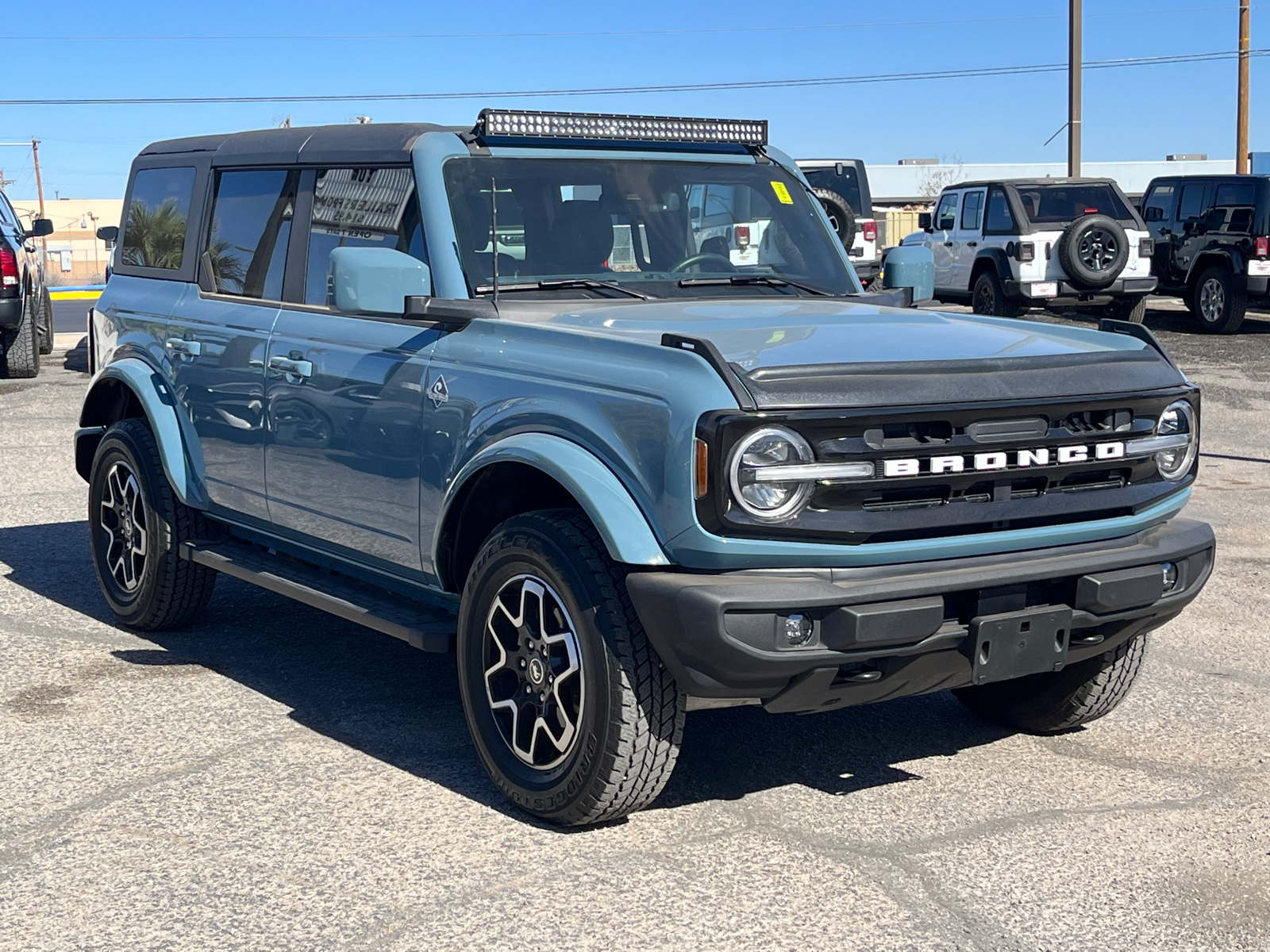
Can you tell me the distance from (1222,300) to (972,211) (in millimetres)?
3302

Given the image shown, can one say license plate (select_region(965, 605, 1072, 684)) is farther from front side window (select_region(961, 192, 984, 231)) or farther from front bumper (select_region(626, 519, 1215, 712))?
front side window (select_region(961, 192, 984, 231))

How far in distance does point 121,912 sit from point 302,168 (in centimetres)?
297

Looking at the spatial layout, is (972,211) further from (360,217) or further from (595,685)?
(595,685)

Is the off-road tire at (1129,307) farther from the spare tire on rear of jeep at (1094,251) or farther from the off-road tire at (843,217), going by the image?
the off-road tire at (843,217)

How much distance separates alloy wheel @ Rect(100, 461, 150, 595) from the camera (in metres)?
6.39

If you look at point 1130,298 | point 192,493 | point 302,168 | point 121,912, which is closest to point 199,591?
point 192,493

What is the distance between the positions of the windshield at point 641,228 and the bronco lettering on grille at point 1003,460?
58.7 inches

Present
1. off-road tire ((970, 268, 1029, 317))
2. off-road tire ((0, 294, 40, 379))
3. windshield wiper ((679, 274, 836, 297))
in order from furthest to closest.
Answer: off-road tire ((970, 268, 1029, 317)) < off-road tire ((0, 294, 40, 379)) < windshield wiper ((679, 274, 836, 297))

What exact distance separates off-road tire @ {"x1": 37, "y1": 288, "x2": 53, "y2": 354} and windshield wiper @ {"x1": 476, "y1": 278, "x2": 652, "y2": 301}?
15061mm

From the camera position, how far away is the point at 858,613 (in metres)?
3.78

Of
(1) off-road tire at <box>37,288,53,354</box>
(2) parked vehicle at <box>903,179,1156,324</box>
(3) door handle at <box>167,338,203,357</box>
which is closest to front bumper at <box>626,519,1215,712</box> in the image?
(3) door handle at <box>167,338,203,357</box>

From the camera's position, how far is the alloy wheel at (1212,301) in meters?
19.4

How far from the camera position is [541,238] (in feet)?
16.7

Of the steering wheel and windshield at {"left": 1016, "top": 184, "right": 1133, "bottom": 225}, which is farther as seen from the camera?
windshield at {"left": 1016, "top": 184, "right": 1133, "bottom": 225}
